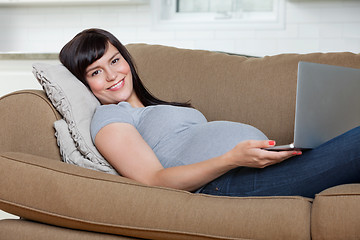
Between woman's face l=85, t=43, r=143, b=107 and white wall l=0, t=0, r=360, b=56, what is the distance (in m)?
1.32

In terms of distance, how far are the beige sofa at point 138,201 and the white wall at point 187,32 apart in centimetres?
95

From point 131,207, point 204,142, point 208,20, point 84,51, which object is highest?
point 208,20

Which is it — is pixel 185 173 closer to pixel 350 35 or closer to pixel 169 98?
pixel 169 98

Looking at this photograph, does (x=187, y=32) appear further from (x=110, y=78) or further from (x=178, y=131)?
(x=178, y=131)

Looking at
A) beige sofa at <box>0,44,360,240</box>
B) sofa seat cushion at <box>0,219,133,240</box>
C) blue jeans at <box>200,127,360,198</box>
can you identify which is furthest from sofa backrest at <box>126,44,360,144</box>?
sofa seat cushion at <box>0,219,133,240</box>

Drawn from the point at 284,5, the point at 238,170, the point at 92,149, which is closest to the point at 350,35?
the point at 284,5

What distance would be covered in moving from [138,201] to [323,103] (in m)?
0.60

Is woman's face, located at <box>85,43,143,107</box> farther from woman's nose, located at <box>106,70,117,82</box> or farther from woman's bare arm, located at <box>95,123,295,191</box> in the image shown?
woman's bare arm, located at <box>95,123,295,191</box>

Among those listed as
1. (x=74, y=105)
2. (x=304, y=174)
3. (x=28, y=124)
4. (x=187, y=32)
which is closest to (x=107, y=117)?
(x=74, y=105)

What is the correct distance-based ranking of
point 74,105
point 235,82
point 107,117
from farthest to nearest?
1. point 235,82
2. point 74,105
3. point 107,117

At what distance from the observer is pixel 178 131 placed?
1639 millimetres

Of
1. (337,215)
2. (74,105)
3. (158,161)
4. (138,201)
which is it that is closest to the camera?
(337,215)

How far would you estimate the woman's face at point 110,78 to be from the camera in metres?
1.77

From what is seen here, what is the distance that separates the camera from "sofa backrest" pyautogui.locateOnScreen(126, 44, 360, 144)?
1.89 metres
